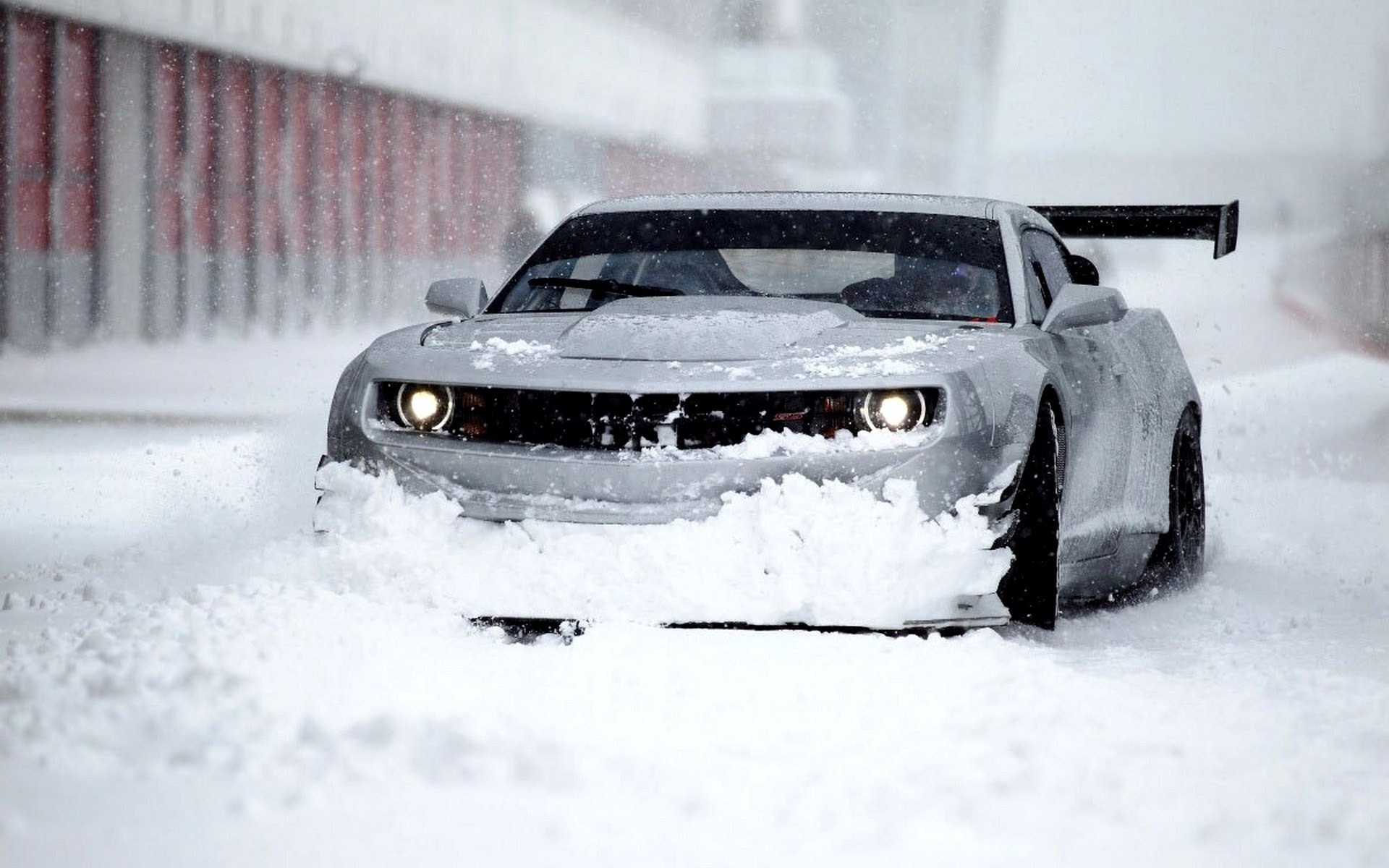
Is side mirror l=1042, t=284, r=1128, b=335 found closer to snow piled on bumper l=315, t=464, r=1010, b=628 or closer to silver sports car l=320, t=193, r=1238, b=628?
silver sports car l=320, t=193, r=1238, b=628

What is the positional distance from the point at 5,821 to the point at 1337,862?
198cm

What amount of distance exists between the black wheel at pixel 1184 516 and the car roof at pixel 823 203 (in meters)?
1.17

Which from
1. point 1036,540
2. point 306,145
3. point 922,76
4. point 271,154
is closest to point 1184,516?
point 1036,540

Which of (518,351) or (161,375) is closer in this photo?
(518,351)

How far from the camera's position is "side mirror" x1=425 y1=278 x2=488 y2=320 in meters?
5.46

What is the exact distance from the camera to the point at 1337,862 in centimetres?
268

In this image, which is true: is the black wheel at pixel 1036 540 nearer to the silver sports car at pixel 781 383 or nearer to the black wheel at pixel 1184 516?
the silver sports car at pixel 781 383

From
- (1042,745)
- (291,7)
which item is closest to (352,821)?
(1042,745)

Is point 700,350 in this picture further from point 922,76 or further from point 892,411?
point 922,76

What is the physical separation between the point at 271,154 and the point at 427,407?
17575 mm

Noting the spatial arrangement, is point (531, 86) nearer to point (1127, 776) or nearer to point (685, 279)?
point (685, 279)

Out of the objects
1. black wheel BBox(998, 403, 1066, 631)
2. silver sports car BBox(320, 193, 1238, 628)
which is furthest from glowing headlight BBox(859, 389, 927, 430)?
black wheel BBox(998, 403, 1066, 631)

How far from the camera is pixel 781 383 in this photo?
416 centimetres

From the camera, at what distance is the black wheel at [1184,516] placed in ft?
20.4
